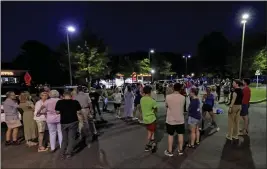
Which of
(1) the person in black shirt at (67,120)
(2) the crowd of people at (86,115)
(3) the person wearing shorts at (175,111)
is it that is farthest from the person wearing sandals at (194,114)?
Answer: (1) the person in black shirt at (67,120)

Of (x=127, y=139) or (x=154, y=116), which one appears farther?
(x=127, y=139)

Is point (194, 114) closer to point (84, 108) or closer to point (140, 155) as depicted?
point (140, 155)

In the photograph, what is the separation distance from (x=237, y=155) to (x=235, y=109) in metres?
1.66

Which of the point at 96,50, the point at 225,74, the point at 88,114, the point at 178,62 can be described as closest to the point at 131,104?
the point at 88,114

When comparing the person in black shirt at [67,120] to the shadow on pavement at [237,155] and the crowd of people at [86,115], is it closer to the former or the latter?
the crowd of people at [86,115]

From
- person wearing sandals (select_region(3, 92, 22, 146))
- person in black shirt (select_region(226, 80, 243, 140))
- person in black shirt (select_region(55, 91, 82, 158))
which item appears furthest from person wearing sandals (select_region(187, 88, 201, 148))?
person wearing sandals (select_region(3, 92, 22, 146))

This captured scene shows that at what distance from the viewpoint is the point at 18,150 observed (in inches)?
303

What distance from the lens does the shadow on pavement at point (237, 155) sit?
19.5ft

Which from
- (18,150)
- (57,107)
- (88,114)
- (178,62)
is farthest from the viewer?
(178,62)

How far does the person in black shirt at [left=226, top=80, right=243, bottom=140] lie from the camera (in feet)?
25.4

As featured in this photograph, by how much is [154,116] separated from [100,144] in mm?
1959

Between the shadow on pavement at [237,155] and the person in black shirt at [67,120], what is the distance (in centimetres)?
351

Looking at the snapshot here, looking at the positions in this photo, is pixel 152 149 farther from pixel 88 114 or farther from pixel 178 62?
pixel 178 62

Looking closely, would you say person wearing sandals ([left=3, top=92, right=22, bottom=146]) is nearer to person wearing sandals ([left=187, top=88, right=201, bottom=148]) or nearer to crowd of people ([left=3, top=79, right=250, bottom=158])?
crowd of people ([left=3, top=79, right=250, bottom=158])
